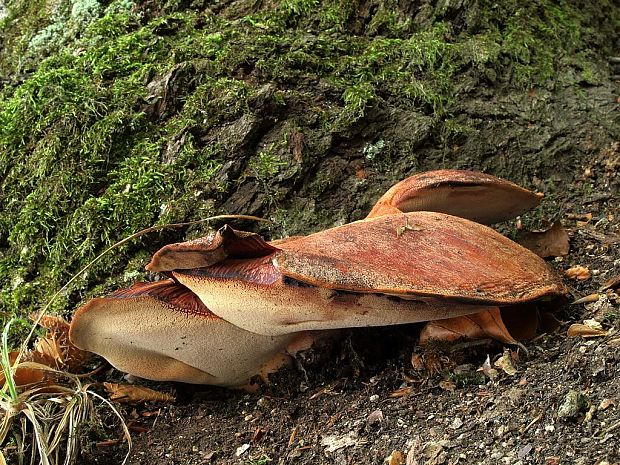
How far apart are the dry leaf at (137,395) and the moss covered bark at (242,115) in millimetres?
465

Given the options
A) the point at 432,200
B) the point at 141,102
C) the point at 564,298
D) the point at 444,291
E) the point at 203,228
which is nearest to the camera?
the point at 444,291

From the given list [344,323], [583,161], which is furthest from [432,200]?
[583,161]

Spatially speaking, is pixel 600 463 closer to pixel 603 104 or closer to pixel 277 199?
pixel 277 199

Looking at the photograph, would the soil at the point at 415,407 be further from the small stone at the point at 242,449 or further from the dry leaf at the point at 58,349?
the dry leaf at the point at 58,349

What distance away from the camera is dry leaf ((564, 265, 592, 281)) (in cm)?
281

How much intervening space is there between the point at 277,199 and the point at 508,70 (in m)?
1.45

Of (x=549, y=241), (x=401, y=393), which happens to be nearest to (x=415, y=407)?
(x=401, y=393)

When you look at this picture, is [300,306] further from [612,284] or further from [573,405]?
[612,284]

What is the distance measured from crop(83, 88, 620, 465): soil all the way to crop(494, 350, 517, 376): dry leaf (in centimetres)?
1

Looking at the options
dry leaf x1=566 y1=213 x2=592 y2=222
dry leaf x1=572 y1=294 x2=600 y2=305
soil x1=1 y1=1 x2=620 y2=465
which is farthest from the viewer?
dry leaf x1=566 y1=213 x2=592 y2=222

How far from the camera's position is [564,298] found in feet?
8.38

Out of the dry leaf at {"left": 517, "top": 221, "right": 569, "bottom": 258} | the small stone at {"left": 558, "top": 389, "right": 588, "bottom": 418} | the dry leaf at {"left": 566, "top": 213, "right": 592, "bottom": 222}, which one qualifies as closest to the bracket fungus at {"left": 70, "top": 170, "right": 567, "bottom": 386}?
the small stone at {"left": 558, "top": 389, "right": 588, "bottom": 418}

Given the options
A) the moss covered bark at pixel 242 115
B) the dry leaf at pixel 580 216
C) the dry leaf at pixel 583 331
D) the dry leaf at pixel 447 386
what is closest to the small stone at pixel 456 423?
the dry leaf at pixel 447 386

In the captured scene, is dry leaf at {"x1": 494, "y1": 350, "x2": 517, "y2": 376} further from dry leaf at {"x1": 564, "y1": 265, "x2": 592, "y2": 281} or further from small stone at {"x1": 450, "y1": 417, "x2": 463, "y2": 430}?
dry leaf at {"x1": 564, "y1": 265, "x2": 592, "y2": 281}
